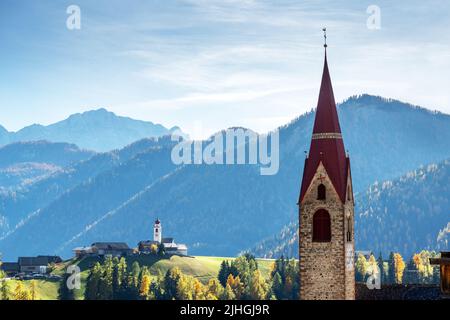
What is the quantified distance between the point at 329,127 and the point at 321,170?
4500mm

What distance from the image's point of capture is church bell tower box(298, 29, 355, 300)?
3743 inches

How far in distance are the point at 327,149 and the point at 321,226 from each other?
7794mm

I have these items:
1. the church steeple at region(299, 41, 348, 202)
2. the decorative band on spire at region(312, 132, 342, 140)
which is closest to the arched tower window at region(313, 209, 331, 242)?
the church steeple at region(299, 41, 348, 202)

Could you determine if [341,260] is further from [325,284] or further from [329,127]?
[329,127]

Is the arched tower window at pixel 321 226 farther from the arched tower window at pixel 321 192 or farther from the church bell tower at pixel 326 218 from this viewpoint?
the arched tower window at pixel 321 192

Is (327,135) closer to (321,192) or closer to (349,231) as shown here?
(321,192)

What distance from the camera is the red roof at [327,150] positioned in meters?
97.8

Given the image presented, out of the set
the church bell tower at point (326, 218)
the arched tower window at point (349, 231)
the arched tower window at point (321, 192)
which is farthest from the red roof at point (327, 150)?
the arched tower window at point (349, 231)

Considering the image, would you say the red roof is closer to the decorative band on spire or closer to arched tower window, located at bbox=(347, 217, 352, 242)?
the decorative band on spire

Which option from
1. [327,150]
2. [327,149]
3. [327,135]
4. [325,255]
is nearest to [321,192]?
[327,150]

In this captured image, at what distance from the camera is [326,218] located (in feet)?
320

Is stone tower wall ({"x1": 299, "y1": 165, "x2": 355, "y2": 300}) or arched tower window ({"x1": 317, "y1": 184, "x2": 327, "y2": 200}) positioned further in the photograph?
arched tower window ({"x1": 317, "y1": 184, "x2": 327, "y2": 200})
